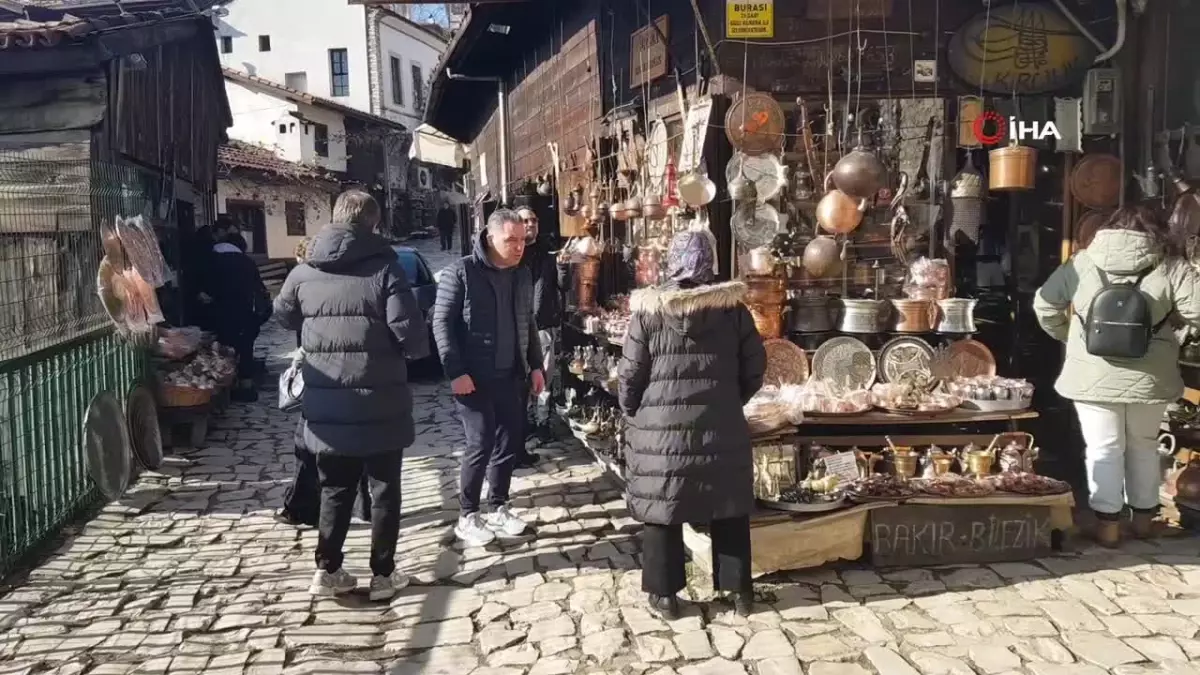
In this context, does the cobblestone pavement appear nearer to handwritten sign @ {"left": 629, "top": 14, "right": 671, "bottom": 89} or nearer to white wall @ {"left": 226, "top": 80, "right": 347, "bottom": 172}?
handwritten sign @ {"left": 629, "top": 14, "right": 671, "bottom": 89}

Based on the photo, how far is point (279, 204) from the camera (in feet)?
84.1

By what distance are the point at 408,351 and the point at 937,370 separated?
11.0 ft

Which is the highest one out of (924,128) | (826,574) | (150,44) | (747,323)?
(150,44)

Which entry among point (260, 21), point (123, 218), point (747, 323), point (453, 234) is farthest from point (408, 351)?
point (260, 21)

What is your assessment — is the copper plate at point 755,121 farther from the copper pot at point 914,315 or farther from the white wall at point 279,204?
the white wall at point 279,204

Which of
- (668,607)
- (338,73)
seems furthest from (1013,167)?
(338,73)

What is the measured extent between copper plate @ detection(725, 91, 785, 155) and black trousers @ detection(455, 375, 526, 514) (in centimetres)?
200

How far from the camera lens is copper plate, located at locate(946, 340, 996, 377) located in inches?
234

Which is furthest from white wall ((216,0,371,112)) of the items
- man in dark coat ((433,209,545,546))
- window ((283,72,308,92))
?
man in dark coat ((433,209,545,546))

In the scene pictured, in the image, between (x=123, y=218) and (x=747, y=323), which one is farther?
(x=123, y=218)

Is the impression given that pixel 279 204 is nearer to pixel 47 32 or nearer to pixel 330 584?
pixel 47 32

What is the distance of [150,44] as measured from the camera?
28.8ft

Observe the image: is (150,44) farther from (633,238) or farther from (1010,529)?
(1010,529)

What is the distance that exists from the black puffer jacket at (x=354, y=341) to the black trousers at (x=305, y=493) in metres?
1.27
